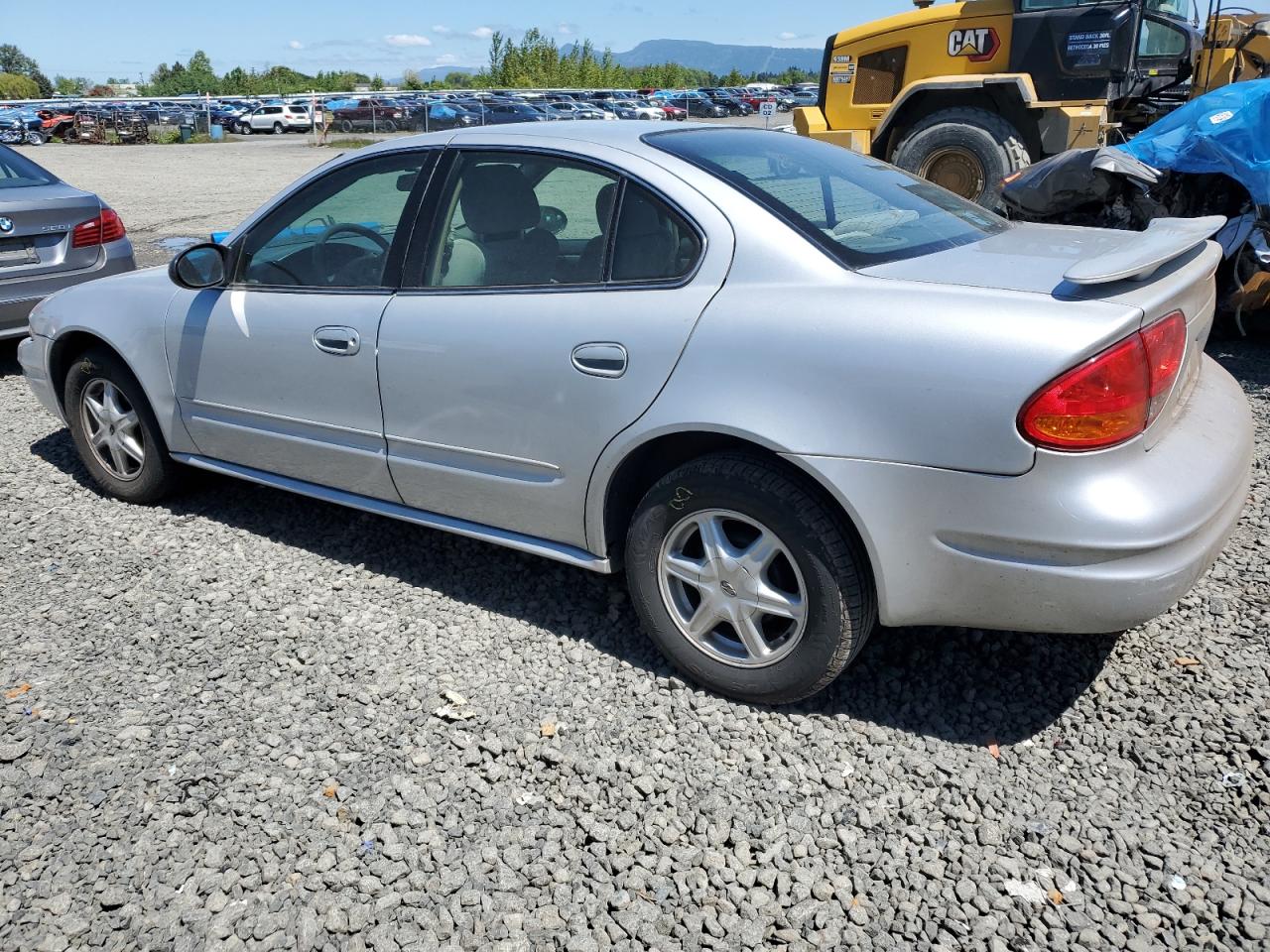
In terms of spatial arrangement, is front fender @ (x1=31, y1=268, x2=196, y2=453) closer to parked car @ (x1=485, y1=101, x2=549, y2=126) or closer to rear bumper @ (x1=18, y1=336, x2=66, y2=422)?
rear bumper @ (x1=18, y1=336, x2=66, y2=422)

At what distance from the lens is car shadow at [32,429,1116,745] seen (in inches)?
122

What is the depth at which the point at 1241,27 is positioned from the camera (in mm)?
9539

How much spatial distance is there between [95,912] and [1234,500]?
304cm

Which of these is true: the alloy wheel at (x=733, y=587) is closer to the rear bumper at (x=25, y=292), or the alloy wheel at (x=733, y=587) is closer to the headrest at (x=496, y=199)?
the headrest at (x=496, y=199)

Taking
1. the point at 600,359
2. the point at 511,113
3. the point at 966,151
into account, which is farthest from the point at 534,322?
the point at 511,113

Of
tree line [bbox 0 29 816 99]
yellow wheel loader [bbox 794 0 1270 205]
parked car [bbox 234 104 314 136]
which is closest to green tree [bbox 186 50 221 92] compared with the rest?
tree line [bbox 0 29 816 99]

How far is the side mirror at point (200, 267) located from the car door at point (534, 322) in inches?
37.4

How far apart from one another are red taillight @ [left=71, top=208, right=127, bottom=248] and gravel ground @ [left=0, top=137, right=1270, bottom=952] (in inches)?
157

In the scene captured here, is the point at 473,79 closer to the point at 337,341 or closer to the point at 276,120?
the point at 276,120

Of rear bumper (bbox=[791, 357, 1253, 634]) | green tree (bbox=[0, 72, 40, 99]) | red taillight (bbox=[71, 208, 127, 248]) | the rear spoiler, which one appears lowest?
rear bumper (bbox=[791, 357, 1253, 634])

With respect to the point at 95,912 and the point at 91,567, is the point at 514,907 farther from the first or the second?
the point at 91,567

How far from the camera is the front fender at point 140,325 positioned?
4352 millimetres

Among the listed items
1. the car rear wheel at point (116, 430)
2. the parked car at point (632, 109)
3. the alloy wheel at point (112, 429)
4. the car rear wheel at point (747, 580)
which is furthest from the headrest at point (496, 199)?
the parked car at point (632, 109)

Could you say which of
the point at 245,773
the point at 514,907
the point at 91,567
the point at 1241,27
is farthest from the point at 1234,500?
the point at 1241,27
